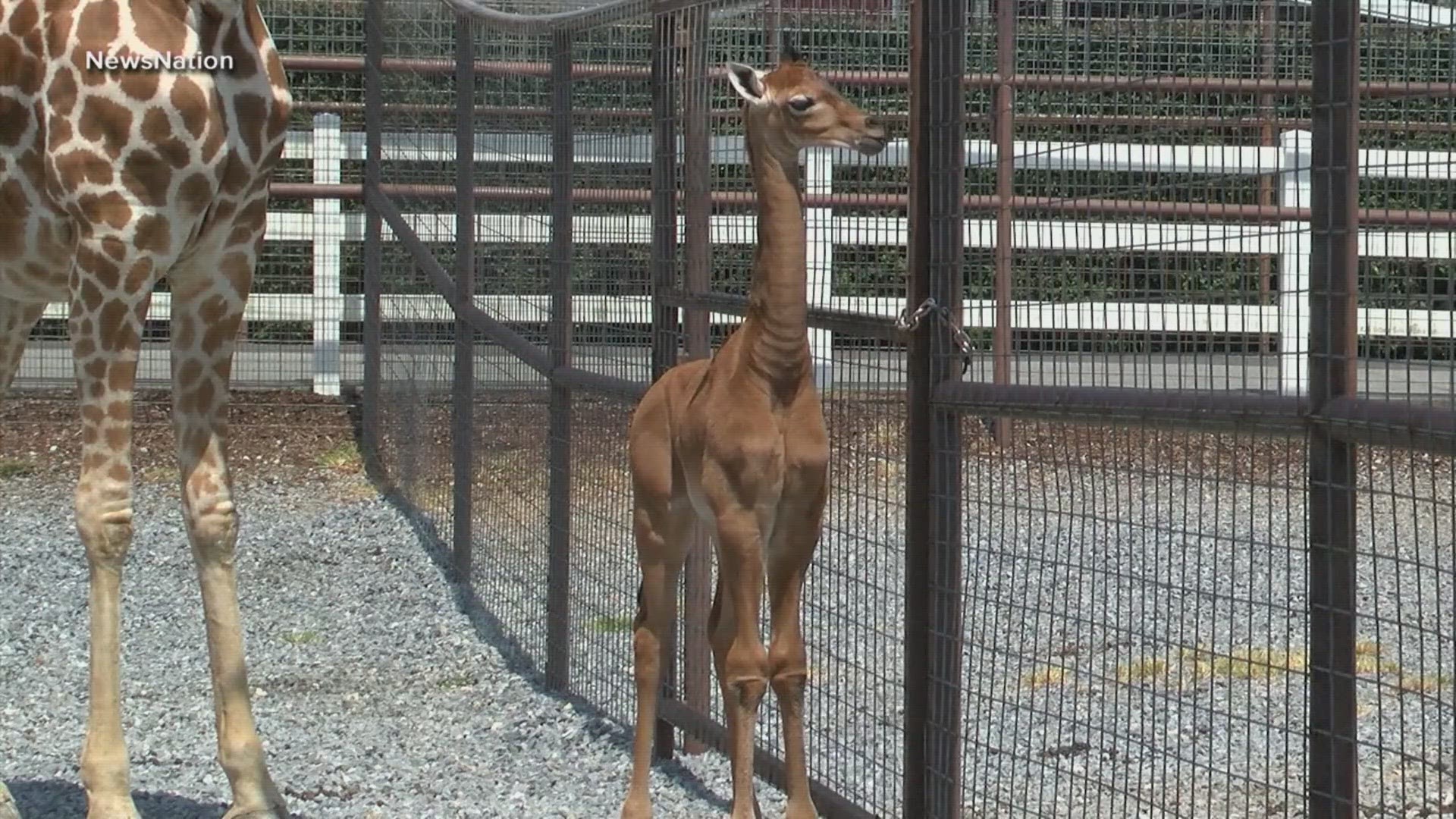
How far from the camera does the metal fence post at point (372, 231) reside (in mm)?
12283

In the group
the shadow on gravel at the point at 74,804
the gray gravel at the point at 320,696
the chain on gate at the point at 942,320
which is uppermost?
the chain on gate at the point at 942,320

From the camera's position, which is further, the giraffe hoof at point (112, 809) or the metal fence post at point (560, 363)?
the metal fence post at point (560, 363)

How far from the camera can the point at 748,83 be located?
14.8 ft

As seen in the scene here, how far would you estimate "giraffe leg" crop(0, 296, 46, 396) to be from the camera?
576 cm

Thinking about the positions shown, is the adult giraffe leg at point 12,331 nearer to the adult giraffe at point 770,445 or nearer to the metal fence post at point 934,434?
the adult giraffe at point 770,445

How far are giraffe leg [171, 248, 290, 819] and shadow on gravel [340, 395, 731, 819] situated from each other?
4.74 ft

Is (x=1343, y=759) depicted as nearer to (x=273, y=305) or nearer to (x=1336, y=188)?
(x=1336, y=188)

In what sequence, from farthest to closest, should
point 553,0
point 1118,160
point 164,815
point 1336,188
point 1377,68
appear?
point 553,0
point 164,815
point 1377,68
point 1118,160
point 1336,188

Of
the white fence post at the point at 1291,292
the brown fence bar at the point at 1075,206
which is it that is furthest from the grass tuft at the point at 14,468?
the white fence post at the point at 1291,292

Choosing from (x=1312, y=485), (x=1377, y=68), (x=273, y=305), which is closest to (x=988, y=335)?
(x=1377, y=68)

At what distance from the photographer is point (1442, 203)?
22.1ft

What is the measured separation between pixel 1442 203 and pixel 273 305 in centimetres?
907

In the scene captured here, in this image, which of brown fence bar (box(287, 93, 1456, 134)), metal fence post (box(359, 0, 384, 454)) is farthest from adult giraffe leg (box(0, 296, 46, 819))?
metal fence post (box(359, 0, 384, 454))

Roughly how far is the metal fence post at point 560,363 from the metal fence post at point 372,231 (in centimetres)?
506
